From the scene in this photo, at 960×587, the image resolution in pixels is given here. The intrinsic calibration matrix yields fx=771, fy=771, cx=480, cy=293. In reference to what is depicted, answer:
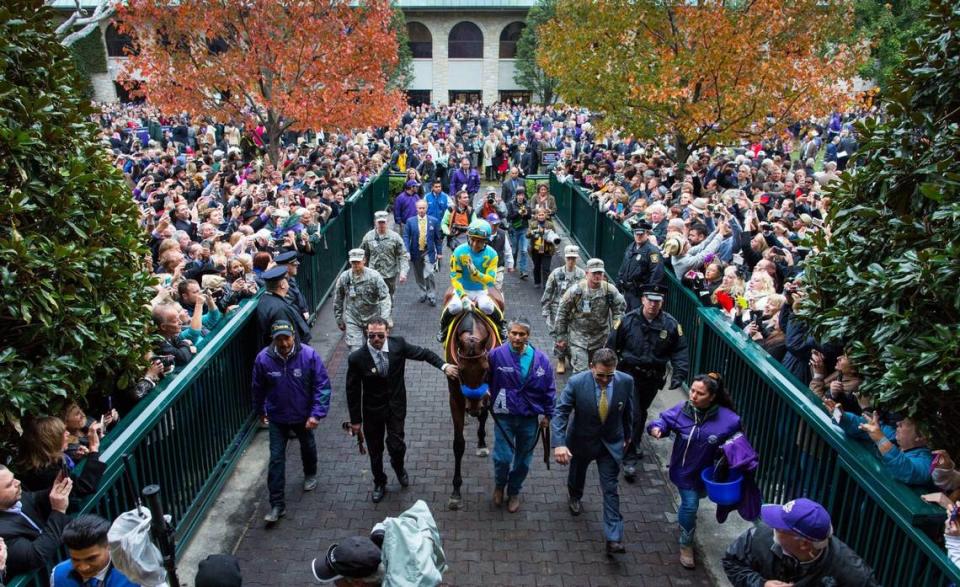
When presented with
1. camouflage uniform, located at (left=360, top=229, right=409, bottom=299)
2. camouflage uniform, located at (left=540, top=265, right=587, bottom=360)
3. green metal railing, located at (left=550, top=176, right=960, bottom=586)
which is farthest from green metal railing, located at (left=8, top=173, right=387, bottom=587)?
green metal railing, located at (left=550, top=176, right=960, bottom=586)

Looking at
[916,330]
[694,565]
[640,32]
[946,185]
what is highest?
[640,32]

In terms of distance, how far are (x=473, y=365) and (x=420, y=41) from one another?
54260mm

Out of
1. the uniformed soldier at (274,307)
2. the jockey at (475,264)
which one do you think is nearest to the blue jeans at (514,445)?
the uniformed soldier at (274,307)

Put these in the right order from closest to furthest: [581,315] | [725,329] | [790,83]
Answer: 1. [725,329]
2. [581,315]
3. [790,83]

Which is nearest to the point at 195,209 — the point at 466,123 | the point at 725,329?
the point at 725,329

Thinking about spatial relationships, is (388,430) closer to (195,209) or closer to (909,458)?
(909,458)

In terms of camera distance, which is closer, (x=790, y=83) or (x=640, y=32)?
(x=790, y=83)

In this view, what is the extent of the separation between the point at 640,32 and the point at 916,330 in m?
13.5

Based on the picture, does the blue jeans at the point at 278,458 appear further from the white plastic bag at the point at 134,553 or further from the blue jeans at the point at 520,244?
the blue jeans at the point at 520,244

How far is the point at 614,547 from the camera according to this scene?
642 centimetres

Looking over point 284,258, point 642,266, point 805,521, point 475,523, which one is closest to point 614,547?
point 475,523

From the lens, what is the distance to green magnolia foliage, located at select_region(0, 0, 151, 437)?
4.38 meters

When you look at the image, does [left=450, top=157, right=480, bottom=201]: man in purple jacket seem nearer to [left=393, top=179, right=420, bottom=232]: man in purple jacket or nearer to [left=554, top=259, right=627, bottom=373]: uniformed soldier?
[left=393, top=179, right=420, bottom=232]: man in purple jacket

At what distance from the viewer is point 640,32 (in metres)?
16.6
